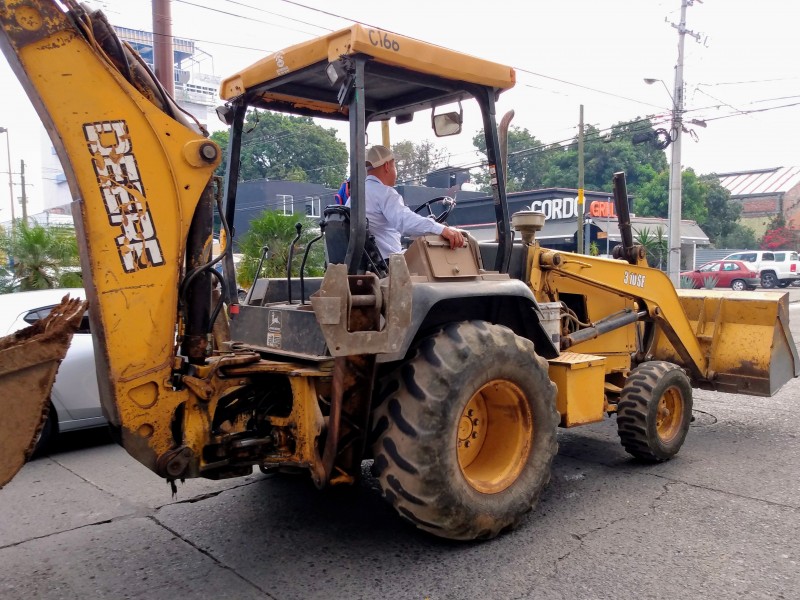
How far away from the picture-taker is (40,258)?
10828mm

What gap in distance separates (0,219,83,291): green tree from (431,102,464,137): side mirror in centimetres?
772

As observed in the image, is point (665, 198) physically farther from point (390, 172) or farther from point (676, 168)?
point (390, 172)

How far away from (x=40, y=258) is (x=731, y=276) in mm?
29905

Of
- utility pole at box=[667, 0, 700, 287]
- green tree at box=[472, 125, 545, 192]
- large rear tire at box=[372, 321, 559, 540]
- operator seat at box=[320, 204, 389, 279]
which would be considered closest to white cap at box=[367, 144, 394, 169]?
operator seat at box=[320, 204, 389, 279]

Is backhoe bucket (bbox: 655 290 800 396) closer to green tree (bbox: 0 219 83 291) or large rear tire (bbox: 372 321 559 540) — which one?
large rear tire (bbox: 372 321 559 540)

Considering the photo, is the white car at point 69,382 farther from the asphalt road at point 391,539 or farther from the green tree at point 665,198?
the green tree at point 665,198

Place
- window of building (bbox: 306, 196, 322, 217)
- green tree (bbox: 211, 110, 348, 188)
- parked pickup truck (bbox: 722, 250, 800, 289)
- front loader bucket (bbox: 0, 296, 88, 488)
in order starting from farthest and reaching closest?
green tree (bbox: 211, 110, 348, 188), window of building (bbox: 306, 196, 322, 217), parked pickup truck (bbox: 722, 250, 800, 289), front loader bucket (bbox: 0, 296, 88, 488)

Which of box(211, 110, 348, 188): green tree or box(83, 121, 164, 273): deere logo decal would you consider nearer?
box(83, 121, 164, 273): deere logo decal

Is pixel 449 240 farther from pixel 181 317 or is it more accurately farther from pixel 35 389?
pixel 35 389

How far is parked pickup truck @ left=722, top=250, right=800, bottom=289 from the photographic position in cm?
3331

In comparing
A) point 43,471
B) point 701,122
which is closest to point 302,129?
point 701,122

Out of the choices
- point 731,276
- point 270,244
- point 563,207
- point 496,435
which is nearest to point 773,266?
point 731,276

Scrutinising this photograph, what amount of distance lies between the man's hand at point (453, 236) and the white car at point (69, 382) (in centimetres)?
390

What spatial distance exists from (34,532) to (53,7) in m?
3.25
